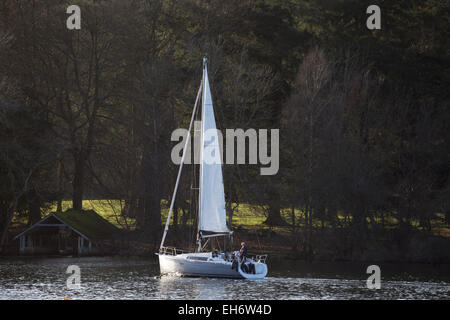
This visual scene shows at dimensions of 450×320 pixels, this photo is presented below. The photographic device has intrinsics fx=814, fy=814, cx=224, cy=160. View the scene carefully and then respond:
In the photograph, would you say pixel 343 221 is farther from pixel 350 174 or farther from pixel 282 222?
pixel 282 222

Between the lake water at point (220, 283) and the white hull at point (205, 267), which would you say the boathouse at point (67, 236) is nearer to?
the lake water at point (220, 283)

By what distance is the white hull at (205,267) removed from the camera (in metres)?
47.4

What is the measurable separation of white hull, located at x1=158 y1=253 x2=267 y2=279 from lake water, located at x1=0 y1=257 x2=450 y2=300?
1.57 feet

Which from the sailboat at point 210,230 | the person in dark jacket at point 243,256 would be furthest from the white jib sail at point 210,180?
the person in dark jacket at point 243,256

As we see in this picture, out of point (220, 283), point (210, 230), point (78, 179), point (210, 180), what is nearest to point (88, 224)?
point (78, 179)

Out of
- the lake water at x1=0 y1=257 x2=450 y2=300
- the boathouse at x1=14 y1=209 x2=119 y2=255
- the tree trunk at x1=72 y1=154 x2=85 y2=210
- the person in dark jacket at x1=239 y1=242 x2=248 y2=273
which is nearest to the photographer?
the lake water at x1=0 y1=257 x2=450 y2=300

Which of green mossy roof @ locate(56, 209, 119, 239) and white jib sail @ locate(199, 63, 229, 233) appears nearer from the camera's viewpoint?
white jib sail @ locate(199, 63, 229, 233)

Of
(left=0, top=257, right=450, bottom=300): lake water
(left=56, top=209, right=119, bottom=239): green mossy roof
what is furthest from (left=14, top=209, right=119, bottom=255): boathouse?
(left=0, top=257, right=450, bottom=300): lake water

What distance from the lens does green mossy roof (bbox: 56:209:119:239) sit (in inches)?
2576

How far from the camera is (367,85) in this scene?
67312 millimetres

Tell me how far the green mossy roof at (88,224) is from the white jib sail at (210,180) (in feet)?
61.8

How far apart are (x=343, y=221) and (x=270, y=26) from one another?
18646mm

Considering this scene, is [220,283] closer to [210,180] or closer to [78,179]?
[210,180]

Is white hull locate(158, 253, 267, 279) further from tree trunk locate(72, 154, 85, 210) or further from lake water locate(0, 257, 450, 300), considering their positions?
tree trunk locate(72, 154, 85, 210)
